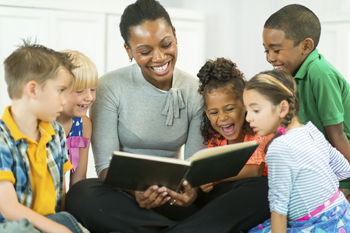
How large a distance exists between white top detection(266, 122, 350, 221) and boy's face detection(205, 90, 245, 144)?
38 centimetres

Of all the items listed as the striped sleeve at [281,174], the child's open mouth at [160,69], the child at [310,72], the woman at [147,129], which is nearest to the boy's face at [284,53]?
the child at [310,72]

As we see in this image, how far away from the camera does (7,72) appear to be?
1540 millimetres

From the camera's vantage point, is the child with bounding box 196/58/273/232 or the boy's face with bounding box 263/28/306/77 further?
the boy's face with bounding box 263/28/306/77

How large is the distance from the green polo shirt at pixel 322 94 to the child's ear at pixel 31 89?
1.20 metres

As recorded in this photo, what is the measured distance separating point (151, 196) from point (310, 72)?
0.97m

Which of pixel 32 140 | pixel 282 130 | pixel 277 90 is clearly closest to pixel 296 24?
pixel 277 90

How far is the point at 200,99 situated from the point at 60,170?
A: 31.4 inches

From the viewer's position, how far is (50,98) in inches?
60.9

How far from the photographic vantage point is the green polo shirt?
76.4 inches

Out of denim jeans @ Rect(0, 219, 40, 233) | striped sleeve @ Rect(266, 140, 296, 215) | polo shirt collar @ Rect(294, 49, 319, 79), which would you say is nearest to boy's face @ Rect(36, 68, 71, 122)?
denim jeans @ Rect(0, 219, 40, 233)

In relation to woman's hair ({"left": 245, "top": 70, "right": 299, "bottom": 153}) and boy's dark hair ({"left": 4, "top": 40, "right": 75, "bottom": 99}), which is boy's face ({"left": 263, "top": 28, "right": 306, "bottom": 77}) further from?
boy's dark hair ({"left": 4, "top": 40, "right": 75, "bottom": 99})

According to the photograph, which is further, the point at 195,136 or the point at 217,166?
the point at 195,136

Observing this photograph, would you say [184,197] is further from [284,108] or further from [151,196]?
[284,108]

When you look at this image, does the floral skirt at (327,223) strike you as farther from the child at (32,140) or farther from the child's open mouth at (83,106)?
the child's open mouth at (83,106)
